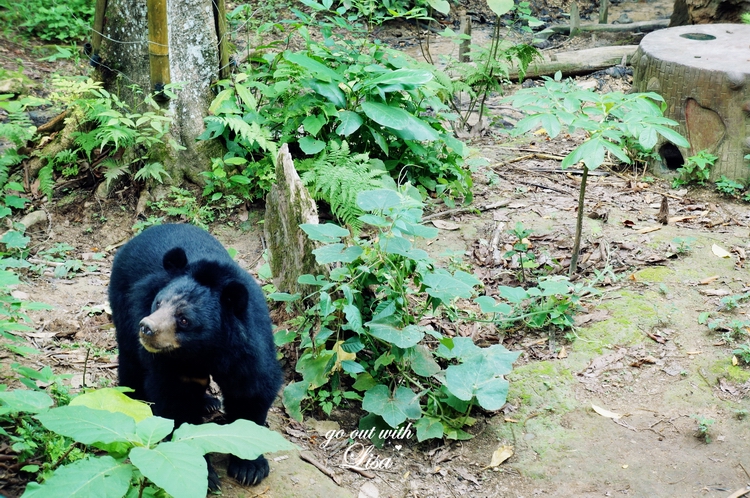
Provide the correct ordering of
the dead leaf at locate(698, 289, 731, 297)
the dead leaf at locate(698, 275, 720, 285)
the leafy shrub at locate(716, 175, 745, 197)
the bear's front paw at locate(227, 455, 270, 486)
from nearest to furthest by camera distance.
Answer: the bear's front paw at locate(227, 455, 270, 486) < the dead leaf at locate(698, 289, 731, 297) < the dead leaf at locate(698, 275, 720, 285) < the leafy shrub at locate(716, 175, 745, 197)

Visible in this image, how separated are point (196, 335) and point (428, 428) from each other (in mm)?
1454

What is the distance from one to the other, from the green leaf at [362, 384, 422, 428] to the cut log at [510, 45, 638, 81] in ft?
22.7

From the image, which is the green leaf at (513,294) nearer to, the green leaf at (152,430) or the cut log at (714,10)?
the green leaf at (152,430)

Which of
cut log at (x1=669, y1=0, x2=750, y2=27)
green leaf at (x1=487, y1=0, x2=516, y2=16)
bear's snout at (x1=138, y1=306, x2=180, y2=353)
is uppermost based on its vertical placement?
green leaf at (x1=487, y1=0, x2=516, y2=16)

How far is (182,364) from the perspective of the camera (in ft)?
10.5

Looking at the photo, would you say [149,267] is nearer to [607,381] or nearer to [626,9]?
[607,381]

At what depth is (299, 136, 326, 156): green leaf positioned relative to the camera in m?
5.51

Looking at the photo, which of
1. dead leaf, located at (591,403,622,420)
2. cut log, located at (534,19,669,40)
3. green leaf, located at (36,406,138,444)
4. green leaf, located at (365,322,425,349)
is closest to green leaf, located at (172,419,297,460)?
green leaf, located at (36,406,138,444)

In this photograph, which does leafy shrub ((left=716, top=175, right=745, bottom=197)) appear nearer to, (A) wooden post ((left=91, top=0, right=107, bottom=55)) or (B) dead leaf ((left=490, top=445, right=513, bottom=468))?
(B) dead leaf ((left=490, top=445, right=513, bottom=468))

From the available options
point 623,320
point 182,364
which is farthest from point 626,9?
point 182,364

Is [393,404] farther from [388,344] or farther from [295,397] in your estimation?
[295,397]

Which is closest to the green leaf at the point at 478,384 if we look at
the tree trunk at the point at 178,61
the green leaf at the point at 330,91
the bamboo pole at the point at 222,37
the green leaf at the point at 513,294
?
the green leaf at the point at 513,294

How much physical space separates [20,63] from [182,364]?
26.5 ft

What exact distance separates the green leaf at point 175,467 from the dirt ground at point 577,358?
1284 millimetres
